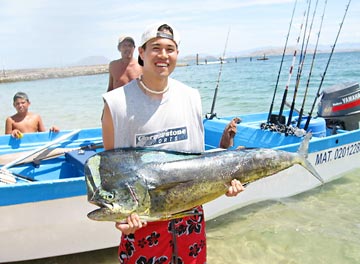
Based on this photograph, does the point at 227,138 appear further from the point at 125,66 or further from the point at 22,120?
the point at 22,120

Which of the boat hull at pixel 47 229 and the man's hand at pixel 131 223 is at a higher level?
the man's hand at pixel 131 223

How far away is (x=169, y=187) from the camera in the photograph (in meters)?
1.78

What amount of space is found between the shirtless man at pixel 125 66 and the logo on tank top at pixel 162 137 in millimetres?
3185

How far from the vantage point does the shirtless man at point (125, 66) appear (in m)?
5.02

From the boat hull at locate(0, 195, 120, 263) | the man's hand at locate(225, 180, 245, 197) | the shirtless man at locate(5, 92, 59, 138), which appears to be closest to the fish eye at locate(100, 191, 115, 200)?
the man's hand at locate(225, 180, 245, 197)

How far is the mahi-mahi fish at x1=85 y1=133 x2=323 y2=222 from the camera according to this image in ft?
5.46

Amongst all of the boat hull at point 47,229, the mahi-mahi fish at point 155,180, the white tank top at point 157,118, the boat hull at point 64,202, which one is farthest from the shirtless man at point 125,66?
the mahi-mahi fish at point 155,180

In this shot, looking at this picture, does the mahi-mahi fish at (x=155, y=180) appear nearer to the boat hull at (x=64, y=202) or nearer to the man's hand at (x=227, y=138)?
the man's hand at (x=227, y=138)

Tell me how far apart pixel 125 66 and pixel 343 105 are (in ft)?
12.5

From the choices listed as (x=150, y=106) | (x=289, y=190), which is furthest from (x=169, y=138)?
(x=289, y=190)

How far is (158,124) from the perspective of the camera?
1896 millimetres

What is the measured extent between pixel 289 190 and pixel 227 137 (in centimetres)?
317

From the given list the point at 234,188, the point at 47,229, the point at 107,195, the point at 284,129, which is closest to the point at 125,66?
the point at 47,229

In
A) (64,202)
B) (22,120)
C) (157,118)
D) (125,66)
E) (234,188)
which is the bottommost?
(64,202)
